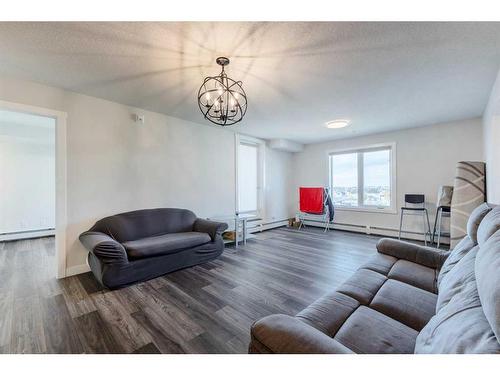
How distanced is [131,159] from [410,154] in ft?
17.3

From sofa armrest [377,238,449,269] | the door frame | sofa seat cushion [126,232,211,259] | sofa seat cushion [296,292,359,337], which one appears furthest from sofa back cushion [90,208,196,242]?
sofa armrest [377,238,449,269]

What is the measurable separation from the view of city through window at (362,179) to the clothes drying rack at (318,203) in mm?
539

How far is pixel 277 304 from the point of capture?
2053mm

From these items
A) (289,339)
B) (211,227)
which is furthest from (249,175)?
(289,339)

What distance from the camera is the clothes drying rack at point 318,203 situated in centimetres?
501

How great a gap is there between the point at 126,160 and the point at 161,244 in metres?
1.46

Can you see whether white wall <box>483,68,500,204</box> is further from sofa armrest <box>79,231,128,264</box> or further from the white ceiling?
sofa armrest <box>79,231,128,264</box>

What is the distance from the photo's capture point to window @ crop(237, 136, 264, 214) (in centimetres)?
504

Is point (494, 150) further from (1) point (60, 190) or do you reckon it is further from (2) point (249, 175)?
(1) point (60, 190)

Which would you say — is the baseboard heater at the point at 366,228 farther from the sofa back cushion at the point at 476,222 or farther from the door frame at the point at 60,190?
the door frame at the point at 60,190

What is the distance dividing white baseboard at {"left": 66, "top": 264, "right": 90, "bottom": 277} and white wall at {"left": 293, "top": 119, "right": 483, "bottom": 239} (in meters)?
5.24

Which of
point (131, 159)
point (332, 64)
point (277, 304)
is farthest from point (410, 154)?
point (131, 159)
